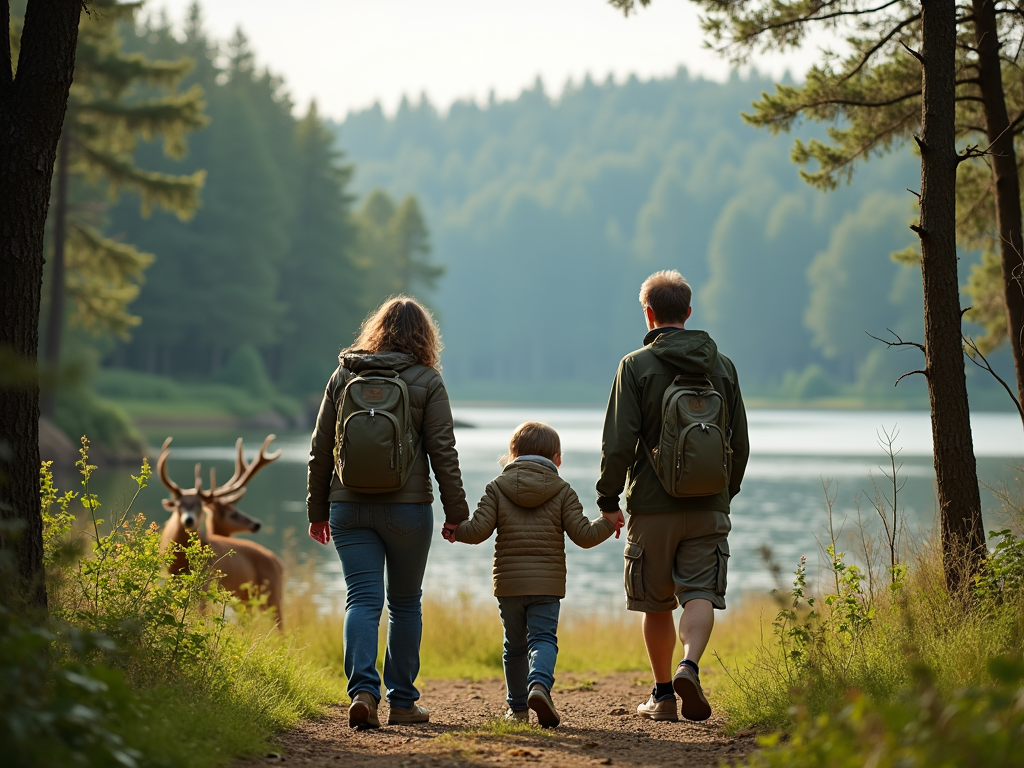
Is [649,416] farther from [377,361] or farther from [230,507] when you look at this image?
[230,507]

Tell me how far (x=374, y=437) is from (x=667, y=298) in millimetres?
1637

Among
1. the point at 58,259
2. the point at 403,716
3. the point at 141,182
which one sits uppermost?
the point at 141,182

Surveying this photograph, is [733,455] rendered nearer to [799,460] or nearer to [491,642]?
[491,642]

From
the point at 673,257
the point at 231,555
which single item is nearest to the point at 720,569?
the point at 231,555

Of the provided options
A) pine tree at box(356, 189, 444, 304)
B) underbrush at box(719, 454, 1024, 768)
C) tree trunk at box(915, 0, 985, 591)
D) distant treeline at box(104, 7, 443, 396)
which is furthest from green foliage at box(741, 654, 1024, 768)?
pine tree at box(356, 189, 444, 304)

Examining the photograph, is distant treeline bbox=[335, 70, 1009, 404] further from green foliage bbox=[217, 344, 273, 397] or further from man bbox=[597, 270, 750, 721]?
man bbox=[597, 270, 750, 721]

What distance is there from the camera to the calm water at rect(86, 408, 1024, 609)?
15.0m

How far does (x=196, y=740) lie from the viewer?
4.08m

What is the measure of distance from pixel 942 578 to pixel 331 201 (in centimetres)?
5772

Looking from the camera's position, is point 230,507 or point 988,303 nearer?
point 230,507

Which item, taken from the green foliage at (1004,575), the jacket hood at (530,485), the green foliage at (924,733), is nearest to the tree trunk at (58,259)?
the jacket hood at (530,485)

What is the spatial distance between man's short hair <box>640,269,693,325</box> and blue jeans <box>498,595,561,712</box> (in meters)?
1.50

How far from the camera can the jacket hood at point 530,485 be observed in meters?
5.49

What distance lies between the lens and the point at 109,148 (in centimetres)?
2506
